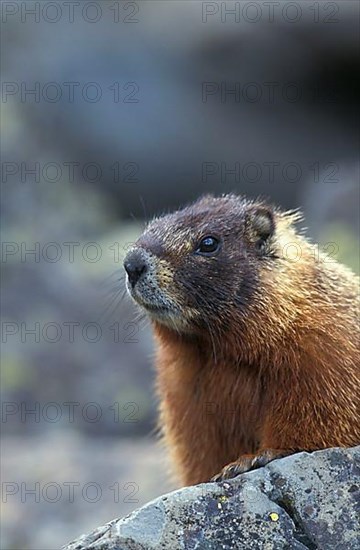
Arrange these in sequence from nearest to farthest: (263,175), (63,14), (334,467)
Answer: (334,467) → (263,175) → (63,14)

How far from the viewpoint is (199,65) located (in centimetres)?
2005

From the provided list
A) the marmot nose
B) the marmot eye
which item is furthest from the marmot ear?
the marmot nose

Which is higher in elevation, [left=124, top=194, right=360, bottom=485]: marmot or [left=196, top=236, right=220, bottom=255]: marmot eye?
[left=196, top=236, right=220, bottom=255]: marmot eye

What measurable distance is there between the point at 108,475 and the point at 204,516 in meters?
5.33

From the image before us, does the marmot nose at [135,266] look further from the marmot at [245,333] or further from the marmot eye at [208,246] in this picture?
the marmot eye at [208,246]

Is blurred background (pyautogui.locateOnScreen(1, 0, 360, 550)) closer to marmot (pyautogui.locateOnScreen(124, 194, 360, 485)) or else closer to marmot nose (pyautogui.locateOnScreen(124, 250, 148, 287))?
marmot (pyautogui.locateOnScreen(124, 194, 360, 485))

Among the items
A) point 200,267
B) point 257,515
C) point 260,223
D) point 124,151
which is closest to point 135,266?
point 200,267

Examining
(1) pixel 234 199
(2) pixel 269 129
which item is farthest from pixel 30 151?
(1) pixel 234 199

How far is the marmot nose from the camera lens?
22.0ft

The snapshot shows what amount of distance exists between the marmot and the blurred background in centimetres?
580

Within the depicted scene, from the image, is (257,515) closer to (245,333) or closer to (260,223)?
(245,333)

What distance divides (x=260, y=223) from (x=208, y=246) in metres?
0.46

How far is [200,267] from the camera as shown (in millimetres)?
6789

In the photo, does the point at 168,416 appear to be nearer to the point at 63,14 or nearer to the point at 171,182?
the point at 171,182
